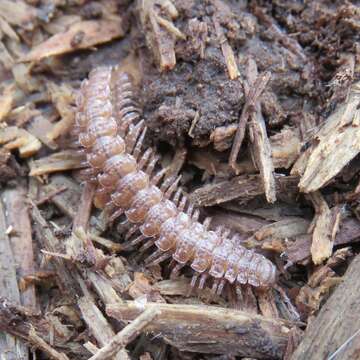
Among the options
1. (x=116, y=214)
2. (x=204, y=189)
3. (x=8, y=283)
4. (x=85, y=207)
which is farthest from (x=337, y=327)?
(x=8, y=283)

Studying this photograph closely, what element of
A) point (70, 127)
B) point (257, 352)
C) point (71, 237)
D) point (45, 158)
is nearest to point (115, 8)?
point (70, 127)

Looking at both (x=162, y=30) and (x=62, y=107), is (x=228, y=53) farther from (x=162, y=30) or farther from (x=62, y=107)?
(x=62, y=107)

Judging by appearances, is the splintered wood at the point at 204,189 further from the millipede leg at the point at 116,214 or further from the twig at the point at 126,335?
the twig at the point at 126,335

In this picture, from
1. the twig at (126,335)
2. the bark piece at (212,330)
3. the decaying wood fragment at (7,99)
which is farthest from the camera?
the decaying wood fragment at (7,99)

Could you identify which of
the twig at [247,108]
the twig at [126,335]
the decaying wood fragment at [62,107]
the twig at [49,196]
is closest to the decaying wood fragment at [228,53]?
the twig at [247,108]

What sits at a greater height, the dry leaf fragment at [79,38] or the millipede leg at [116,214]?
the dry leaf fragment at [79,38]

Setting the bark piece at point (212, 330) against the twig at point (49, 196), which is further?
the twig at point (49, 196)
